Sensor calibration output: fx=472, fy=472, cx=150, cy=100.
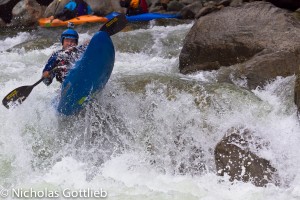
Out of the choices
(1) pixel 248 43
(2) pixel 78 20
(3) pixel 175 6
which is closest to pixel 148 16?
(3) pixel 175 6

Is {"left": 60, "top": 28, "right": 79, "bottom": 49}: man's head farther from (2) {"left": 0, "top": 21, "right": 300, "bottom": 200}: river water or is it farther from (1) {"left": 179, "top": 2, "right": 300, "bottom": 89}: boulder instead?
(1) {"left": 179, "top": 2, "right": 300, "bottom": 89}: boulder

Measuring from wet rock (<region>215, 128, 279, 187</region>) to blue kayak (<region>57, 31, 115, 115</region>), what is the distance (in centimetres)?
144

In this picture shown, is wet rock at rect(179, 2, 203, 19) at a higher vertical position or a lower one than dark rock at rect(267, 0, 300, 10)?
lower

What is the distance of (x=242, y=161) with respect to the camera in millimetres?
4207

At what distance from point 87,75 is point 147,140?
0.89 metres

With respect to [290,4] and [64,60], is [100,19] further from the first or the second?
[64,60]

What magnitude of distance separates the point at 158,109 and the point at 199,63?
1437 millimetres

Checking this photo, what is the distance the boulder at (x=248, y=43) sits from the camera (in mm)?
5277

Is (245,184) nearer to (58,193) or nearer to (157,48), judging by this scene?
(58,193)

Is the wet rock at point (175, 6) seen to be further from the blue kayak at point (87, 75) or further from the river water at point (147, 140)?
the blue kayak at point (87, 75)

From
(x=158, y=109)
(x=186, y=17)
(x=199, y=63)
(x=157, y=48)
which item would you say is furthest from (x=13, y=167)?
(x=186, y=17)

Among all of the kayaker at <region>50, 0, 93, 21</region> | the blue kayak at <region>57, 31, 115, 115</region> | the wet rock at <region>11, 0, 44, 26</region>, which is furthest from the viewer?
the wet rock at <region>11, 0, 44, 26</region>

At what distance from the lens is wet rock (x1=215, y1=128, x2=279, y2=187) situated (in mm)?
4125

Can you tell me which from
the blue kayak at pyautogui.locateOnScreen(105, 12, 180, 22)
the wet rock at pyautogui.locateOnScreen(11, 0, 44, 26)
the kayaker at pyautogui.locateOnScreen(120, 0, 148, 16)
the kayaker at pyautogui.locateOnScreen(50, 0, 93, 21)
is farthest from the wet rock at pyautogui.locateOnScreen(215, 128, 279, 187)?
the wet rock at pyautogui.locateOnScreen(11, 0, 44, 26)
